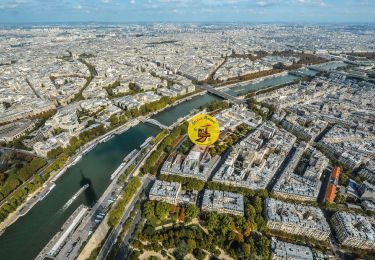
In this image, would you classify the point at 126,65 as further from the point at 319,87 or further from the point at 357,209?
the point at 357,209

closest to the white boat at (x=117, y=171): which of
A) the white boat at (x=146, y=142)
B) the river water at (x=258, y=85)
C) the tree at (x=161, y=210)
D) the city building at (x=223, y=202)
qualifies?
the white boat at (x=146, y=142)

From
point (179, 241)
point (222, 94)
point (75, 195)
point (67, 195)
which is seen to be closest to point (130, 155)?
point (75, 195)

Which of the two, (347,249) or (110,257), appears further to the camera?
(347,249)

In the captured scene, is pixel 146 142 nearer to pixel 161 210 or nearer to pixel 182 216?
pixel 161 210

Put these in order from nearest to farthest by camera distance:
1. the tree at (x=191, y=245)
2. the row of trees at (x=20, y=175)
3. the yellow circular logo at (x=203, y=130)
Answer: the yellow circular logo at (x=203, y=130) → the tree at (x=191, y=245) → the row of trees at (x=20, y=175)

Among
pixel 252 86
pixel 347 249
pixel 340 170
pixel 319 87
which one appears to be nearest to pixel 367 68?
pixel 319 87

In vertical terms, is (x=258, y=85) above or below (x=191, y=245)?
above

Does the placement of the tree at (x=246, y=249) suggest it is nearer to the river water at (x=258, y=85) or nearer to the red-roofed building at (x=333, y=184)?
the red-roofed building at (x=333, y=184)
